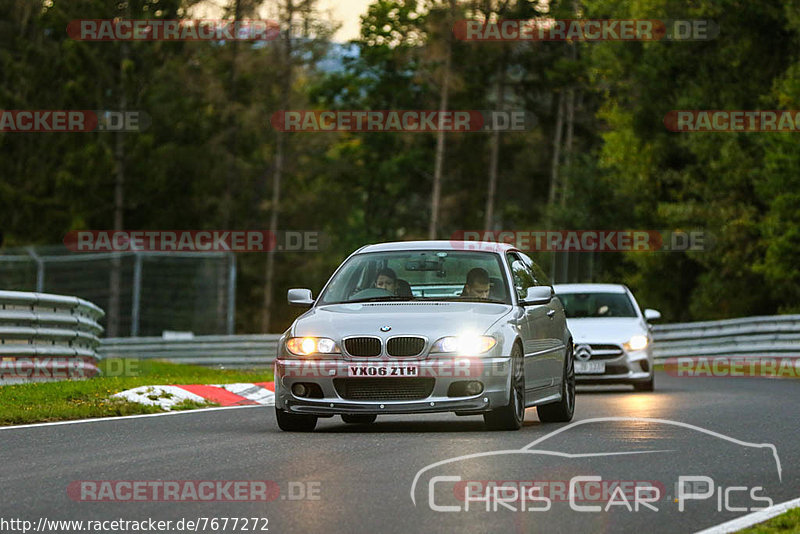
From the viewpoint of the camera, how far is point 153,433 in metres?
13.0

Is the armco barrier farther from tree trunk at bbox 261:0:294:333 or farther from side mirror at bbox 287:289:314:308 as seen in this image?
tree trunk at bbox 261:0:294:333

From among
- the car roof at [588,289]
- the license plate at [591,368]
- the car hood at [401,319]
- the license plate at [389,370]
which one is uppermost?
the car roof at [588,289]

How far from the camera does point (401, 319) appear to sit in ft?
42.3

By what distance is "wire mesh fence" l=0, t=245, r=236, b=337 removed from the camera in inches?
1452

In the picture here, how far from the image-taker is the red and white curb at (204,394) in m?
16.8

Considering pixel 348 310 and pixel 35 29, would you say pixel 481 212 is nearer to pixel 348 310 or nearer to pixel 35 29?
pixel 35 29

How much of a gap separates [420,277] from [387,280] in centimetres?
32

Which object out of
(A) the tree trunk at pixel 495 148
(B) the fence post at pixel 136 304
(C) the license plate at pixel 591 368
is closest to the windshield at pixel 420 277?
(C) the license plate at pixel 591 368

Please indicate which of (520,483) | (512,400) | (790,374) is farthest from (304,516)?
(790,374)

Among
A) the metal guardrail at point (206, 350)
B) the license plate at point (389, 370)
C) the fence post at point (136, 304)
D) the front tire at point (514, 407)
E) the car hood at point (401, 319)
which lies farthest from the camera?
the fence post at point (136, 304)

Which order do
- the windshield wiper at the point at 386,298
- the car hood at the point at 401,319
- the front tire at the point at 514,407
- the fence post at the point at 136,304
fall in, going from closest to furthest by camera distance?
the car hood at the point at 401,319 → the front tire at the point at 514,407 → the windshield wiper at the point at 386,298 → the fence post at the point at 136,304

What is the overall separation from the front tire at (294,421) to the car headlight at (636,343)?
9.06 meters

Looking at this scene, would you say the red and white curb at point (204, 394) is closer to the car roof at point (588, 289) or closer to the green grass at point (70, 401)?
the green grass at point (70, 401)

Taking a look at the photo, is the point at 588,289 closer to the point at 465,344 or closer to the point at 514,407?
the point at 514,407
